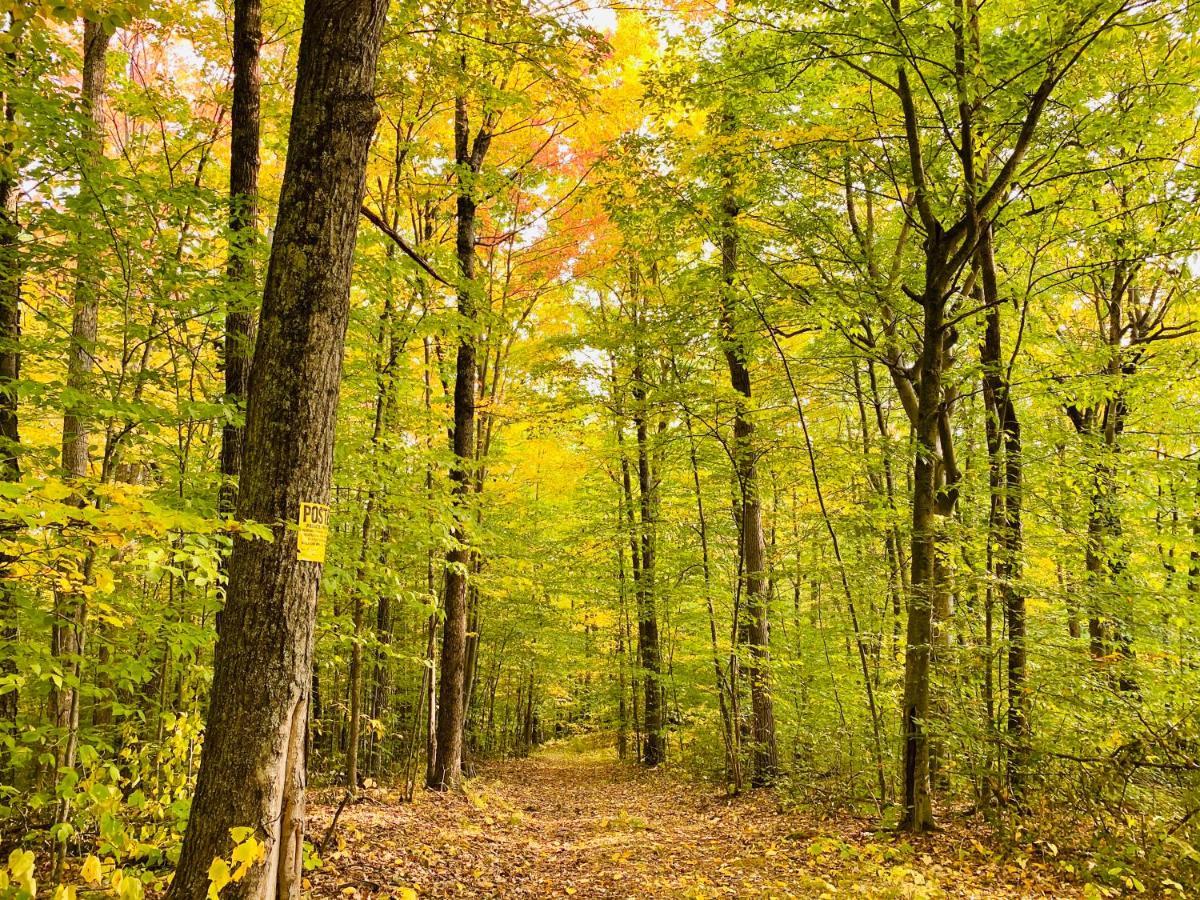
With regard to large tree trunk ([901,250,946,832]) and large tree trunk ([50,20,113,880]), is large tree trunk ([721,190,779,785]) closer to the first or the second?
large tree trunk ([901,250,946,832])

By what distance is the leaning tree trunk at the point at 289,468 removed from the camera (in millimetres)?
2826

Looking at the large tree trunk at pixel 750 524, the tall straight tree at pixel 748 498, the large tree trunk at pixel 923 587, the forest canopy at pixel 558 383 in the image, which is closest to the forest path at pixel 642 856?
the forest canopy at pixel 558 383

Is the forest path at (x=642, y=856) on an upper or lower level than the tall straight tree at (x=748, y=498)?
lower

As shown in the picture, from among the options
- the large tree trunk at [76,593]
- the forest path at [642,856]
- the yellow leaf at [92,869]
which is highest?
the large tree trunk at [76,593]

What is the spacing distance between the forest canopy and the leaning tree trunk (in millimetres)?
19

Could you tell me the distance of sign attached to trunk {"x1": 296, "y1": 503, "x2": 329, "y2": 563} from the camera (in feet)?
9.95

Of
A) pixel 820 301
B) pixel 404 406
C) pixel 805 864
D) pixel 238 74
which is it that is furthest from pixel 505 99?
pixel 805 864

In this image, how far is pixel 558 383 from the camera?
11.6 meters

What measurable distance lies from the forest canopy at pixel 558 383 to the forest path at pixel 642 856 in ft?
1.00

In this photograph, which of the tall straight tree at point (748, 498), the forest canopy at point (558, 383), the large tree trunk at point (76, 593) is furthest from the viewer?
the tall straight tree at point (748, 498)

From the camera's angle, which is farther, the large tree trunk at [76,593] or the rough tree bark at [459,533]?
the rough tree bark at [459,533]

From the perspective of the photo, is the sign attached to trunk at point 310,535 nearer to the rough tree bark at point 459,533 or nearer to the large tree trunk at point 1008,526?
the rough tree bark at point 459,533

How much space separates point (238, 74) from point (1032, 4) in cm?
768

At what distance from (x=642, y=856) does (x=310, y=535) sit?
524 cm
